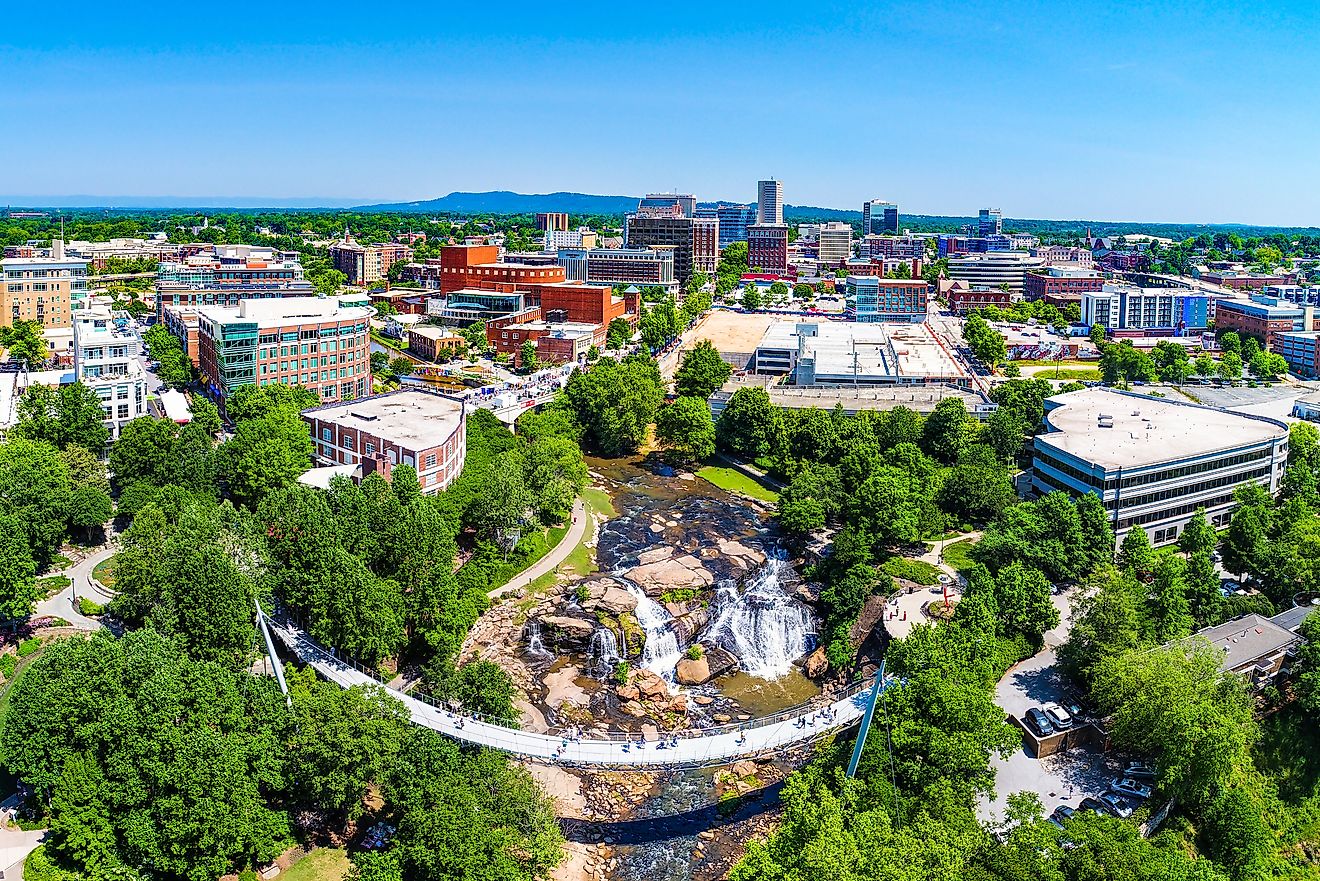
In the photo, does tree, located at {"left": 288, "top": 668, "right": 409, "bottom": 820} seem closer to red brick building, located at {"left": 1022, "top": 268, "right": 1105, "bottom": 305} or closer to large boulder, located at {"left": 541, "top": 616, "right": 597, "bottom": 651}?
large boulder, located at {"left": 541, "top": 616, "right": 597, "bottom": 651}

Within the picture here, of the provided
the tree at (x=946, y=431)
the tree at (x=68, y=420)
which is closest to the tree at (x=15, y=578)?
the tree at (x=68, y=420)

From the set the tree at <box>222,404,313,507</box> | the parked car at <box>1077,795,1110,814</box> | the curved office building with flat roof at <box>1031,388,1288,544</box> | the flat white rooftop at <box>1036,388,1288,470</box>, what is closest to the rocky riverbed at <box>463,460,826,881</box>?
the parked car at <box>1077,795,1110,814</box>

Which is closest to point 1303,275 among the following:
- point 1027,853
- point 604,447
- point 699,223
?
point 699,223

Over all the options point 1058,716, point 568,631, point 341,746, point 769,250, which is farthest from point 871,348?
point 769,250

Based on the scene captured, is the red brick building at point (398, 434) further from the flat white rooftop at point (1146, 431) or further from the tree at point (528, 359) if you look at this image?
the flat white rooftop at point (1146, 431)

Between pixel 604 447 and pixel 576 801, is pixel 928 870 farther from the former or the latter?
pixel 604 447
